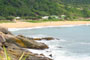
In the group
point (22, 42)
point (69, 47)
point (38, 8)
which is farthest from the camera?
point (38, 8)

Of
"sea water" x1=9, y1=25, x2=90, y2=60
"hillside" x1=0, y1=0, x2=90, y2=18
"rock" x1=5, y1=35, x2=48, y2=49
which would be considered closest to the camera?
"sea water" x1=9, y1=25, x2=90, y2=60

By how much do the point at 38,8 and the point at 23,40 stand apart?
79670 mm

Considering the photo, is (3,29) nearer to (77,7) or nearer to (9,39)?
(9,39)

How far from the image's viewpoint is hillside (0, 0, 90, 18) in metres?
91.0

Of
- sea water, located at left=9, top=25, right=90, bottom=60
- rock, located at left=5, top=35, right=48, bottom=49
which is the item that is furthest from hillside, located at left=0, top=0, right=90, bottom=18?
rock, located at left=5, top=35, right=48, bottom=49

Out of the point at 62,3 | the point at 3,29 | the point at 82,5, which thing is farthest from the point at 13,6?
the point at 3,29

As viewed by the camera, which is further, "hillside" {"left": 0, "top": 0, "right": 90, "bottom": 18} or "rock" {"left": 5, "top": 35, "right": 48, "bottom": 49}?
"hillside" {"left": 0, "top": 0, "right": 90, "bottom": 18}

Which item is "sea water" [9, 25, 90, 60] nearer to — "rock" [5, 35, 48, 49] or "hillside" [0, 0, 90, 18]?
"rock" [5, 35, 48, 49]

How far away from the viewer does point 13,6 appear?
9650 centimetres

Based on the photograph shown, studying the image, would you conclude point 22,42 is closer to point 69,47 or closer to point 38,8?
point 69,47

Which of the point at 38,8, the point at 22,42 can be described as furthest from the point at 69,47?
the point at 38,8

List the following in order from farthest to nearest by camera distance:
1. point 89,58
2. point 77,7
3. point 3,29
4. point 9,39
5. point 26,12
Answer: point 77,7 → point 26,12 → point 3,29 → point 9,39 → point 89,58

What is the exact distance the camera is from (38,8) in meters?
103

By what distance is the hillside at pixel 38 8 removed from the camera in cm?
9100
